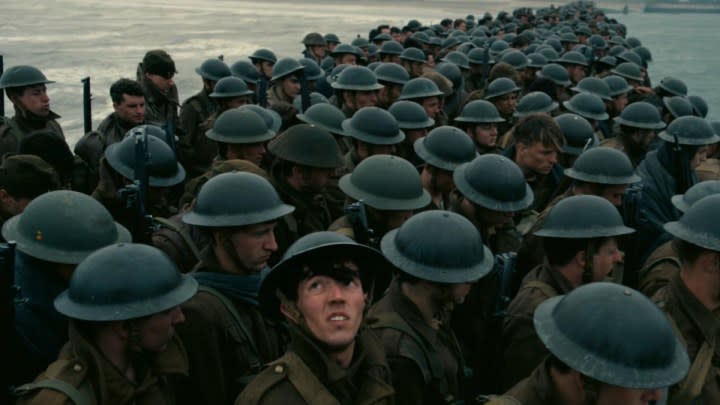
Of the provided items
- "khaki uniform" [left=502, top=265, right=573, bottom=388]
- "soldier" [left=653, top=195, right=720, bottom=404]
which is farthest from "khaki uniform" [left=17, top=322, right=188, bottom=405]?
"soldier" [left=653, top=195, right=720, bottom=404]

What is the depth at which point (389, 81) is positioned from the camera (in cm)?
1042

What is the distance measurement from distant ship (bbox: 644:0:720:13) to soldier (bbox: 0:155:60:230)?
12139 cm

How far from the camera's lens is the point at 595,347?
282cm

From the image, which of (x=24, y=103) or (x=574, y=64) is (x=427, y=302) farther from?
(x=574, y=64)

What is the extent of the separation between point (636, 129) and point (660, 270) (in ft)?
13.4

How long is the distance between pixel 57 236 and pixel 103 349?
969mm

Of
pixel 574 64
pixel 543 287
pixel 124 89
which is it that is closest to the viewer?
pixel 543 287

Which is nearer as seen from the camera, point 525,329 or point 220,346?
point 220,346

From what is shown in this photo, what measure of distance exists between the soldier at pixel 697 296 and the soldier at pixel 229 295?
2064 mm

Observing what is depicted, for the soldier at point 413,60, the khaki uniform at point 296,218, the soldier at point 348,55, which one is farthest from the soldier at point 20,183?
the soldier at point 348,55

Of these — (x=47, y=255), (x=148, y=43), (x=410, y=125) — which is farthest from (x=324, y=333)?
(x=148, y=43)

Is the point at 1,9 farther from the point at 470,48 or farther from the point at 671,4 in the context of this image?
the point at 671,4

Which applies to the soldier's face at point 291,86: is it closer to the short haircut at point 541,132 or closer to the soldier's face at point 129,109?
the soldier's face at point 129,109

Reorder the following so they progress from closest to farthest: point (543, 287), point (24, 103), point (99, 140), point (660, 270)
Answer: point (543, 287) → point (660, 270) → point (99, 140) → point (24, 103)
